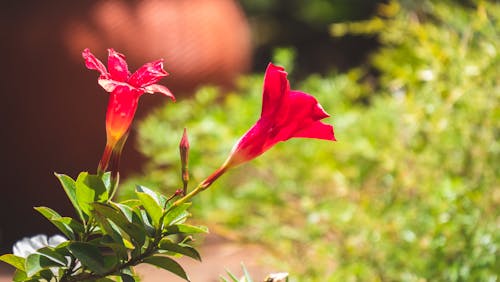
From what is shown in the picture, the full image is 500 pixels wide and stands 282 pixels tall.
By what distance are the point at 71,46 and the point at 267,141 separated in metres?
2.59

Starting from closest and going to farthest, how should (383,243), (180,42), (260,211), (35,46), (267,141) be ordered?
(267,141)
(383,243)
(260,211)
(35,46)
(180,42)

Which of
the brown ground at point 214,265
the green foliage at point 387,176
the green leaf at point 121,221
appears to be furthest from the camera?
the brown ground at point 214,265

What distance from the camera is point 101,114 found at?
11.0 feet

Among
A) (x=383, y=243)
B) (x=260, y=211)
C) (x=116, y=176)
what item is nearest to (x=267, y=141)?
(x=116, y=176)

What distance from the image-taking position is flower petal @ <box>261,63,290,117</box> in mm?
826

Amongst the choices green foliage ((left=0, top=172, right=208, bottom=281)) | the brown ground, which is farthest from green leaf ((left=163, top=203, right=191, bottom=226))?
the brown ground

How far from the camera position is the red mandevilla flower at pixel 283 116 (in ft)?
2.71

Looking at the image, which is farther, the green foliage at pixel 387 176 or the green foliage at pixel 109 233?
the green foliage at pixel 387 176

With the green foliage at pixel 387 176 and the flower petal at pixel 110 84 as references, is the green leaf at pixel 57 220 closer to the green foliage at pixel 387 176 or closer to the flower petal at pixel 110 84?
the flower petal at pixel 110 84

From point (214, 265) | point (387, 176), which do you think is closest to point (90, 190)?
point (387, 176)

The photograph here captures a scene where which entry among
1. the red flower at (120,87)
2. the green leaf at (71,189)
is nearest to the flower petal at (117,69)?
the red flower at (120,87)

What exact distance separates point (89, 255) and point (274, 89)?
22cm

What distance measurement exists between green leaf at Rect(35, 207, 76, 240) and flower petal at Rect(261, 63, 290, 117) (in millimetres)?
212

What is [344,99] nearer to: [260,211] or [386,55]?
[386,55]
